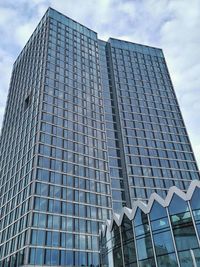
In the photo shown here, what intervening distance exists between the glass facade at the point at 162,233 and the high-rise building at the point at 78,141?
97.4 ft

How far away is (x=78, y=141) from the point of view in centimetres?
7981

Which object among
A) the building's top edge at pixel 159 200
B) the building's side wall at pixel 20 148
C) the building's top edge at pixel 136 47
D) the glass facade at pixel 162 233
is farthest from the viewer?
the building's top edge at pixel 136 47

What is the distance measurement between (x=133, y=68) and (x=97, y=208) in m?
63.6

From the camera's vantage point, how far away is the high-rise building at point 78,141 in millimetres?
63281

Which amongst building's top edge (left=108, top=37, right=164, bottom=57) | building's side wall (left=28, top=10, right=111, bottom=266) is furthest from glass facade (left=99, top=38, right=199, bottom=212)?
building's side wall (left=28, top=10, right=111, bottom=266)

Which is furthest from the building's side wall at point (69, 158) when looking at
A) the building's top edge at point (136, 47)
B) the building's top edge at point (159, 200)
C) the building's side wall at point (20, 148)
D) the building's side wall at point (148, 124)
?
the building's top edge at point (159, 200)

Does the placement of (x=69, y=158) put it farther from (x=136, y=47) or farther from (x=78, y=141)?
(x=136, y=47)

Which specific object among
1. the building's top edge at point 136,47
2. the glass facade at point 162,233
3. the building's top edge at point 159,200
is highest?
the building's top edge at point 136,47

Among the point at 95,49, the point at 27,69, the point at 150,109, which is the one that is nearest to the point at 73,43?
the point at 95,49

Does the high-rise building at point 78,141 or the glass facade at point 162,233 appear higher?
the high-rise building at point 78,141

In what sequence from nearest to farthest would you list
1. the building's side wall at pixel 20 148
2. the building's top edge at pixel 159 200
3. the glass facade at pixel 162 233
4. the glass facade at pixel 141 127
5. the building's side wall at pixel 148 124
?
the glass facade at pixel 162 233, the building's top edge at pixel 159 200, the building's side wall at pixel 20 148, the glass facade at pixel 141 127, the building's side wall at pixel 148 124

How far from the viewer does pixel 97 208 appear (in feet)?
236

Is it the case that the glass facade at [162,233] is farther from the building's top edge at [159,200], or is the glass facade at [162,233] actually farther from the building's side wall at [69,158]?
the building's side wall at [69,158]

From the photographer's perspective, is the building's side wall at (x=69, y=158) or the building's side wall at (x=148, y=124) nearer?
the building's side wall at (x=69, y=158)
